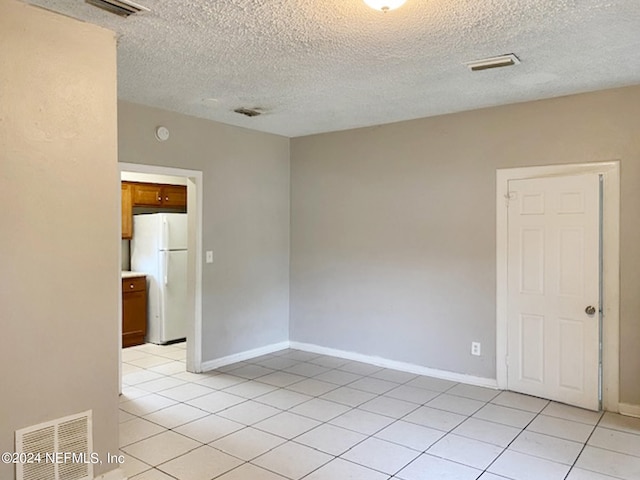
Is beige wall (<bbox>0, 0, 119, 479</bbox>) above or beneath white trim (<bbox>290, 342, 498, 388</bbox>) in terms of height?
above

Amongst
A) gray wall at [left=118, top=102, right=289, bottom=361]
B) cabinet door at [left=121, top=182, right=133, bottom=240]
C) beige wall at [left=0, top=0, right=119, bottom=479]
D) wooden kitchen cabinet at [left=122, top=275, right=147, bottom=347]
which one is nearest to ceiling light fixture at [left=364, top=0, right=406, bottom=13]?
beige wall at [left=0, top=0, right=119, bottom=479]

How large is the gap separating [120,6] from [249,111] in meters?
2.12

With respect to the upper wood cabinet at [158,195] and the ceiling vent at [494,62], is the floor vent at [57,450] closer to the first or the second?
the ceiling vent at [494,62]

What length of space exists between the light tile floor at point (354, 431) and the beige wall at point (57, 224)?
2.27 feet

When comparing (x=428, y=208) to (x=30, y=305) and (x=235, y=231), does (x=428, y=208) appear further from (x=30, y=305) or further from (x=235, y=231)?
(x=30, y=305)

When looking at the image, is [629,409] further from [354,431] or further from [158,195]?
[158,195]

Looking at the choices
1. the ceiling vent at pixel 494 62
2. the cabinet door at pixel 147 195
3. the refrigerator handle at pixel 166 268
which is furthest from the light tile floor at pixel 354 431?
the ceiling vent at pixel 494 62

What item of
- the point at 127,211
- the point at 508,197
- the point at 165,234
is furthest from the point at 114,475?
the point at 127,211

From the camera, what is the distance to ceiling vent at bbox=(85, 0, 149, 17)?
229 centimetres

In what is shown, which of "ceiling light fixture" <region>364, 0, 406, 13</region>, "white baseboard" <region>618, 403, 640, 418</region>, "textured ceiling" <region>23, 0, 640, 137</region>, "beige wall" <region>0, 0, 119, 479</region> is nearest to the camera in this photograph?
"ceiling light fixture" <region>364, 0, 406, 13</region>

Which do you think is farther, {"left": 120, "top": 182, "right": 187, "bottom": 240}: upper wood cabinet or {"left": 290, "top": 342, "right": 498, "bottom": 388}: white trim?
{"left": 120, "top": 182, "right": 187, "bottom": 240}: upper wood cabinet

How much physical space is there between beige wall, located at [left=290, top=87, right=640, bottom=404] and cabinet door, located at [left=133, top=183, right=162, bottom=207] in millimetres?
1848

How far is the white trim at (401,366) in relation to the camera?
4.36 meters

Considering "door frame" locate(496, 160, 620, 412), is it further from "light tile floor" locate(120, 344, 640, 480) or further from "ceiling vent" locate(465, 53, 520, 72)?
"ceiling vent" locate(465, 53, 520, 72)
